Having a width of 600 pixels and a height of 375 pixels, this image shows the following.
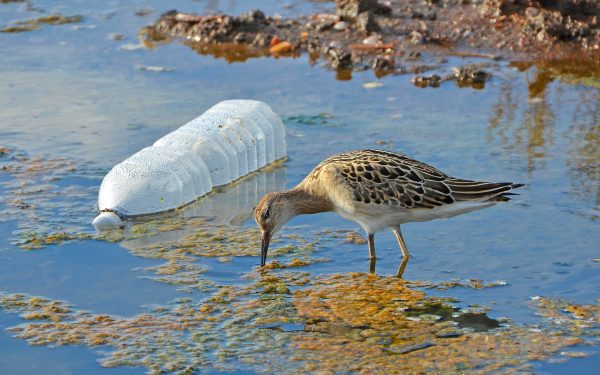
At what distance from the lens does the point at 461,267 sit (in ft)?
26.4

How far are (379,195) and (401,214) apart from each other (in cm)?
21

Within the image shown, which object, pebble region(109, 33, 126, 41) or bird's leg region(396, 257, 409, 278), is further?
pebble region(109, 33, 126, 41)

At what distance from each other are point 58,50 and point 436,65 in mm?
4553

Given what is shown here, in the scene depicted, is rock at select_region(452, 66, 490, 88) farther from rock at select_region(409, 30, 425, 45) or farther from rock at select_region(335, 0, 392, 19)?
rock at select_region(335, 0, 392, 19)

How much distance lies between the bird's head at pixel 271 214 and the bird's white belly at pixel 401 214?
0.44 metres

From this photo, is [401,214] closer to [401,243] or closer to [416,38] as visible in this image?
[401,243]

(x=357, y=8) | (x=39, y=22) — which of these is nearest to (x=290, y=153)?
(x=357, y=8)

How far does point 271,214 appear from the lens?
8.34 meters

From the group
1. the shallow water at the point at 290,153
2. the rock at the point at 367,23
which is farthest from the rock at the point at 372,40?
the shallow water at the point at 290,153

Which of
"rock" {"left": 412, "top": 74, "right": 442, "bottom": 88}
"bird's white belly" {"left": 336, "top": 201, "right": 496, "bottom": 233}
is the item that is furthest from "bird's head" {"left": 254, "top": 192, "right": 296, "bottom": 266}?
"rock" {"left": 412, "top": 74, "right": 442, "bottom": 88}

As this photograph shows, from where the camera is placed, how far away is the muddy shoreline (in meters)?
12.7

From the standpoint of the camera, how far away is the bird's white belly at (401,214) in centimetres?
805

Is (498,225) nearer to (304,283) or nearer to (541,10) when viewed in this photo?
(304,283)

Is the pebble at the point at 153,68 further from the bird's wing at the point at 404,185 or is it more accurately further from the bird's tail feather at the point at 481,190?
the bird's tail feather at the point at 481,190
